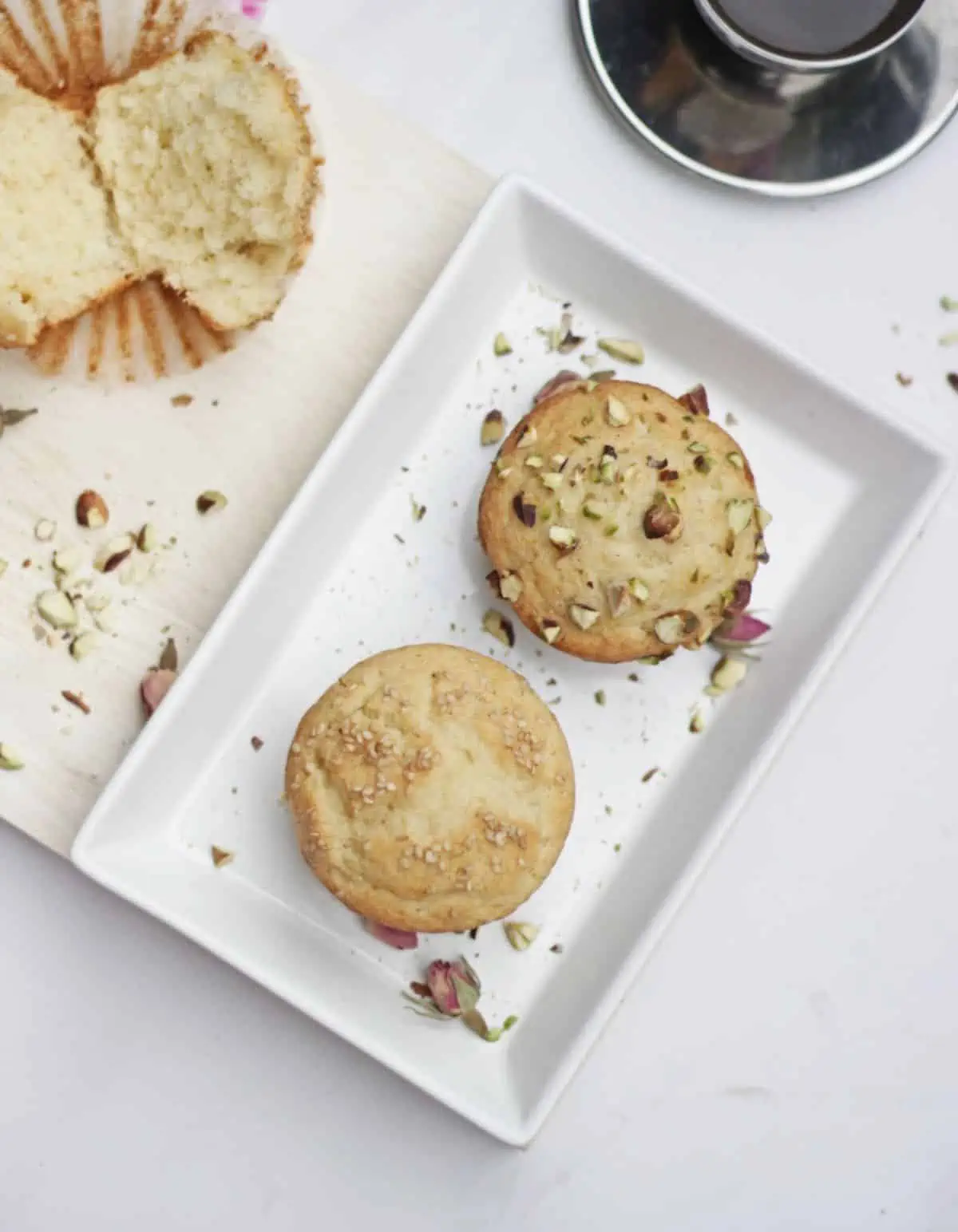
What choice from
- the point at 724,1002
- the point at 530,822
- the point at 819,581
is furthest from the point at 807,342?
the point at 724,1002

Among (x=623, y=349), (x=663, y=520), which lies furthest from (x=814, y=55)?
(x=663, y=520)

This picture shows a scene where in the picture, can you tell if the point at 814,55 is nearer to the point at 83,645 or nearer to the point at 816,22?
the point at 816,22

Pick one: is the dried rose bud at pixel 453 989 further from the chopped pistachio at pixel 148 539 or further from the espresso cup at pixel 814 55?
the espresso cup at pixel 814 55

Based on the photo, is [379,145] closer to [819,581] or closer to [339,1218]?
[819,581]

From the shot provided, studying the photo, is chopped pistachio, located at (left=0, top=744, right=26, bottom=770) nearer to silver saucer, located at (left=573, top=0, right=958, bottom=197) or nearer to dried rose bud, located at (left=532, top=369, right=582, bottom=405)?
dried rose bud, located at (left=532, top=369, right=582, bottom=405)

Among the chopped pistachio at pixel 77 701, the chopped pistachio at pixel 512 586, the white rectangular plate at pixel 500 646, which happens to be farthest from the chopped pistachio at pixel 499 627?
the chopped pistachio at pixel 77 701

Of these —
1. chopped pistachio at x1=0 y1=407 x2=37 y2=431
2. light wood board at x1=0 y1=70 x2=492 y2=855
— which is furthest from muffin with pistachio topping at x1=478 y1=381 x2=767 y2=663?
chopped pistachio at x1=0 y1=407 x2=37 y2=431

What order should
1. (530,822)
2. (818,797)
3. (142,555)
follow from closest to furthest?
(530,822) → (142,555) → (818,797)
